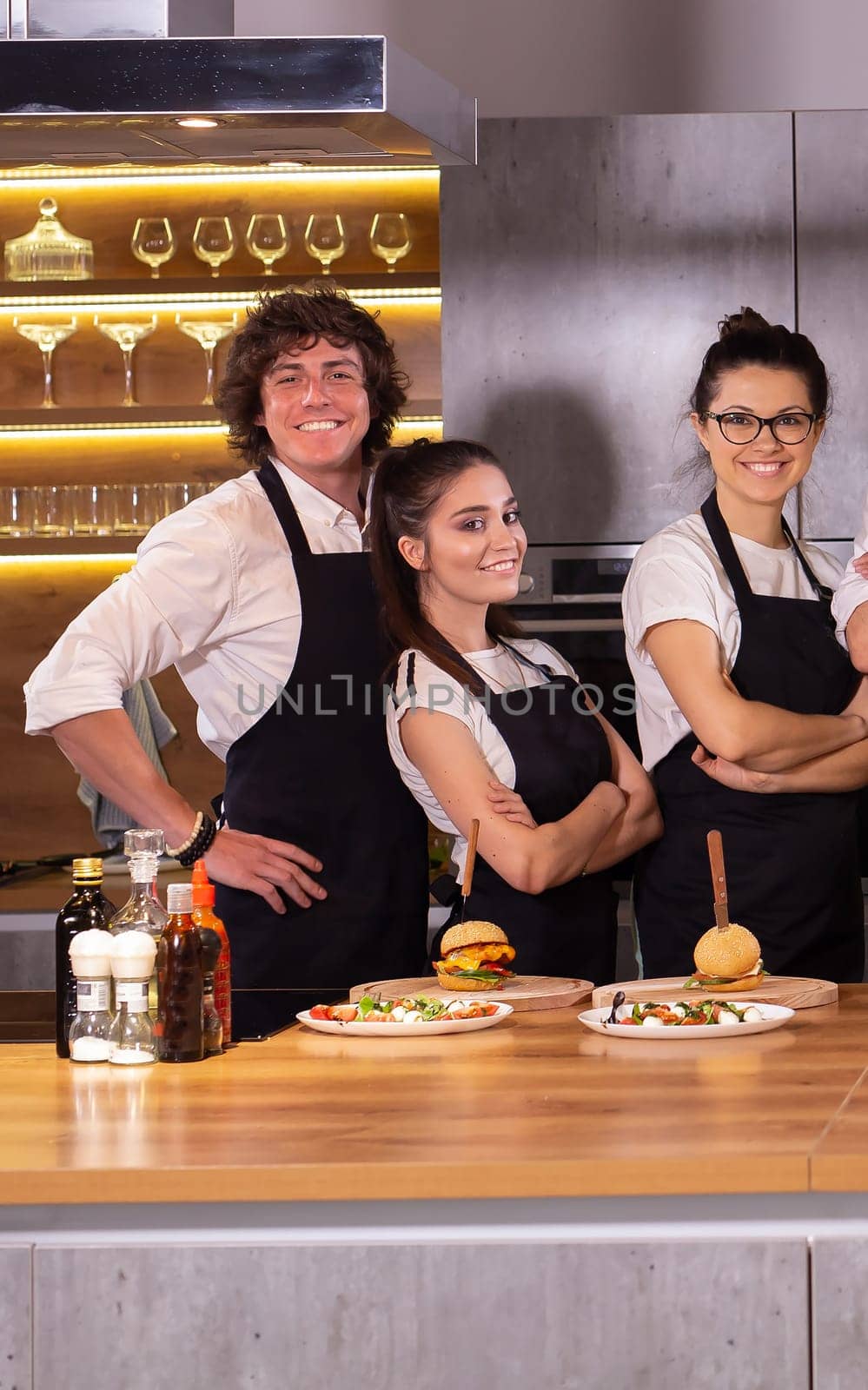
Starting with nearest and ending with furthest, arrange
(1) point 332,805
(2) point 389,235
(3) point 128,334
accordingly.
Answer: (1) point 332,805 → (2) point 389,235 → (3) point 128,334

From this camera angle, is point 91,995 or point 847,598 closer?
point 91,995

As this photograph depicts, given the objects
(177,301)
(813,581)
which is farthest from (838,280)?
(177,301)

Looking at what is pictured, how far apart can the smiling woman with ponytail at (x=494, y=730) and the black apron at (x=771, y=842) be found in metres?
0.10

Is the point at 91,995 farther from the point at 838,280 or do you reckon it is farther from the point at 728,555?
the point at 838,280

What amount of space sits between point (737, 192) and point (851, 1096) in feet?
8.28

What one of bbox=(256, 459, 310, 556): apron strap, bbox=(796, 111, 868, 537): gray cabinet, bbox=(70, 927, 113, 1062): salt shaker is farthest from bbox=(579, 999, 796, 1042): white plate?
bbox=(796, 111, 868, 537): gray cabinet

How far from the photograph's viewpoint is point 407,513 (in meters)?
2.45

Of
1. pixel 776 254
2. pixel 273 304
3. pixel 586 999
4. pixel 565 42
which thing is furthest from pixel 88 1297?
pixel 565 42

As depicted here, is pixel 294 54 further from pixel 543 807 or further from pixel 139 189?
pixel 139 189

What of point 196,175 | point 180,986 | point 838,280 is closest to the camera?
point 180,986

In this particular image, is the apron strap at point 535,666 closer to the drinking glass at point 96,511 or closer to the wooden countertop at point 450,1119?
the wooden countertop at point 450,1119

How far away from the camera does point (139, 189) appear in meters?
4.14

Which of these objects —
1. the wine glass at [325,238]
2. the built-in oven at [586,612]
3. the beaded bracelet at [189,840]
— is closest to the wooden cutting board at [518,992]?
the beaded bracelet at [189,840]

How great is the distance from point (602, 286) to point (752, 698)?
1366 mm
